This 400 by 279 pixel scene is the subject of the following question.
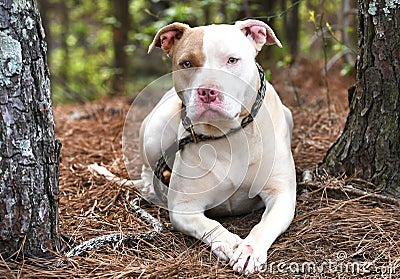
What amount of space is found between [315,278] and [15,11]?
164 centimetres

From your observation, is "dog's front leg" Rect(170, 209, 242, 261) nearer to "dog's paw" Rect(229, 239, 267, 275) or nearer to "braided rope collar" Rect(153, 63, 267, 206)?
"dog's paw" Rect(229, 239, 267, 275)

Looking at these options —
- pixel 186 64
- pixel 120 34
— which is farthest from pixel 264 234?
pixel 120 34

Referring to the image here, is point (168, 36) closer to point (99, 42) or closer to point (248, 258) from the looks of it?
point (248, 258)

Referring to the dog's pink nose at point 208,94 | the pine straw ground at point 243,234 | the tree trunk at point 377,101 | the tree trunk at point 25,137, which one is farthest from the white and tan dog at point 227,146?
the tree trunk at point 25,137

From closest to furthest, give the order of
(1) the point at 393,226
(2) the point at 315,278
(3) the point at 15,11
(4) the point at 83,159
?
(3) the point at 15,11 → (2) the point at 315,278 → (1) the point at 393,226 → (4) the point at 83,159

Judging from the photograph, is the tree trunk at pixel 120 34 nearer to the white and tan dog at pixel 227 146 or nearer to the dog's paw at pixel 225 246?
the white and tan dog at pixel 227 146

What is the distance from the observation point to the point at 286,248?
259 cm

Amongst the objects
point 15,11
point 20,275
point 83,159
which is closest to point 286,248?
point 20,275

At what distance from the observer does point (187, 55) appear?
266 centimetres

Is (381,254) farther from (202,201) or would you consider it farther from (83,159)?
(83,159)

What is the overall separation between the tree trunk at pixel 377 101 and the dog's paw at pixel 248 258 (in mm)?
973

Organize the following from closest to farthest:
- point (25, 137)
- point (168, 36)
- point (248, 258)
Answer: point (25, 137), point (248, 258), point (168, 36)

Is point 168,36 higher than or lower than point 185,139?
higher

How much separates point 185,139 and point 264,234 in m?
0.71
